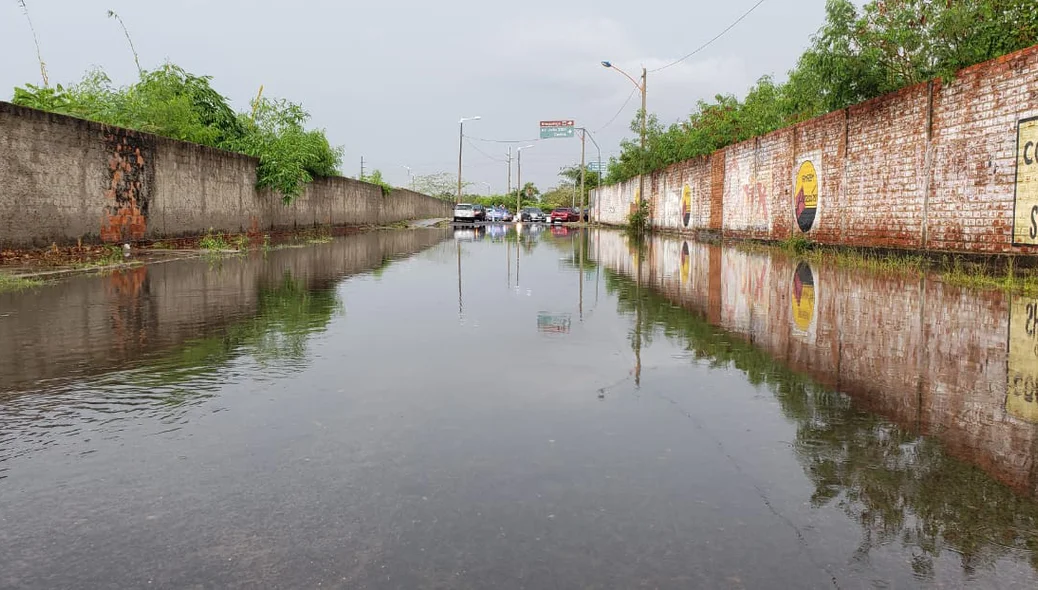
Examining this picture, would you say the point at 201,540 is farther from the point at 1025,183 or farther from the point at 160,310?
the point at 1025,183

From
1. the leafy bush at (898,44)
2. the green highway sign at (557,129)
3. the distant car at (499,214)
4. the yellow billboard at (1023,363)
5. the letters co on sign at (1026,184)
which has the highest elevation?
the green highway sign at (557,129)

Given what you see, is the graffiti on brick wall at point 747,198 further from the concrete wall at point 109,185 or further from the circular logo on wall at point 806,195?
the concrete wall at point 109,185

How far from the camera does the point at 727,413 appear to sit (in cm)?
479

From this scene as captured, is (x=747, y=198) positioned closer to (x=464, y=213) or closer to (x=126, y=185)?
(x=126, y=185)

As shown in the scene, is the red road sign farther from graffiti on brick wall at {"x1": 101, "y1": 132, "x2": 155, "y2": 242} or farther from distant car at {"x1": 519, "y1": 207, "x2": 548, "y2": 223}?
graffiti on brick wall at {"x1": 101, "y1": 132, "x2": 155, "y2": 242}

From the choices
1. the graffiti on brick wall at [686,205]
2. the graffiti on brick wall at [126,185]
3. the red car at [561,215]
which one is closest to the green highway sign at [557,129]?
the red car at [561,215]

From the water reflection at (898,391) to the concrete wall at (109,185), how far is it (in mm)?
11441

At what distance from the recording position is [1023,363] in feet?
20.4

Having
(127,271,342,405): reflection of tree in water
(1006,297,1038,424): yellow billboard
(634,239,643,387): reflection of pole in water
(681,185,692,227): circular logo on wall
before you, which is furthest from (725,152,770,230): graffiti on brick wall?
(127,271,342,405): reflection of tree in water

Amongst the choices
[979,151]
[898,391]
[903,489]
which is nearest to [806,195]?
[979,151]

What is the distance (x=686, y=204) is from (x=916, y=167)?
22626mm

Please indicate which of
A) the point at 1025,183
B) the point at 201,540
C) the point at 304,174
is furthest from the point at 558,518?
the point at 304,174

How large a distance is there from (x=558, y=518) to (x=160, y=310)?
752 cm

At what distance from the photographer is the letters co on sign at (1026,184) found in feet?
39.0
